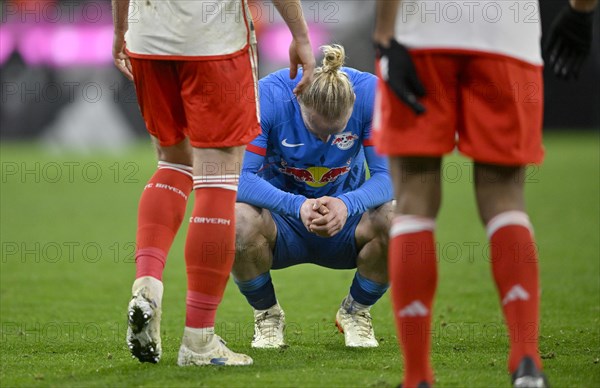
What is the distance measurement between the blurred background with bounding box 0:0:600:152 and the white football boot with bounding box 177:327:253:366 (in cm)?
1314

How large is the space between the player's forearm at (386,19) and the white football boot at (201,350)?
128cm

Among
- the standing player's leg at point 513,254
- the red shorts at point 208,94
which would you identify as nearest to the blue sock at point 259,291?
the red shorts at point 208,94

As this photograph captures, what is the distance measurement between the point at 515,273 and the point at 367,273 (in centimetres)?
138

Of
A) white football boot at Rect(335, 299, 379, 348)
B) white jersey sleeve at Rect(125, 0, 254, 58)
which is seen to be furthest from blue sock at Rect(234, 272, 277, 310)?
white jersey sleeve at Rect(125, 0, 254, 58)

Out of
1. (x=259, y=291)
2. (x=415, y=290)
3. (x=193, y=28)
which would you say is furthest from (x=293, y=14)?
(x=259, y=291)

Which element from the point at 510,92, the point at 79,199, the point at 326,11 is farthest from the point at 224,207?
the point at 326,11

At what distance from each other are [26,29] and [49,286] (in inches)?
474

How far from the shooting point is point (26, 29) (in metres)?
17.0

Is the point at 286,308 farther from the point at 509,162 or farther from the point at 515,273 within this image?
the point at 509,162

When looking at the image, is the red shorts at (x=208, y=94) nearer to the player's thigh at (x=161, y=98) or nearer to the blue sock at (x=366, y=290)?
the player's thigh at (x=161, y=98)

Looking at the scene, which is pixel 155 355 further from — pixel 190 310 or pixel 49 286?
pixel 49 286

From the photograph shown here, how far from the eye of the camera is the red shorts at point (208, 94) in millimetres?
3328

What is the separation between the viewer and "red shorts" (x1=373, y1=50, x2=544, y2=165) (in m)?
2.76

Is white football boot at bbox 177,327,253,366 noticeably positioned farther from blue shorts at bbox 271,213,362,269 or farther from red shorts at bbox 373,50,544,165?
red shorts at bbox 373,50,544,165
